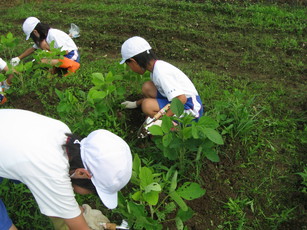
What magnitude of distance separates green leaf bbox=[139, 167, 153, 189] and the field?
75 millimetres

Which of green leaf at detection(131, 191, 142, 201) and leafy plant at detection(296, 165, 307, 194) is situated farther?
leafy plant at detection(296, 165, 307, 194)

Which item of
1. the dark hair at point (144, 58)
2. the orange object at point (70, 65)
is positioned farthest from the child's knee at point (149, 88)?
the orange object at point (70, 65)

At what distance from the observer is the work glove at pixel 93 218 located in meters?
1.74

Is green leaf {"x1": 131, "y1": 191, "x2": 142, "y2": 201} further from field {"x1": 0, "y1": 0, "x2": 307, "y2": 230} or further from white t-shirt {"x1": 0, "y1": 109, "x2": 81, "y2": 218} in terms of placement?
white t-shirt {"x1": 0, "y1": 109, "x2": 81, "y2": 218}

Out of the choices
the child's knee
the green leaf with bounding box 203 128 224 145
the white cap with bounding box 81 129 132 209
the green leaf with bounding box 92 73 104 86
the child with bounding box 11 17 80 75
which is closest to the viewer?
the white cap with bounding box 81 129 132 209

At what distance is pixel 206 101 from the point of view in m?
2.90

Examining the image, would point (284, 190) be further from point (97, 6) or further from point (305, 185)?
point (97, 6)

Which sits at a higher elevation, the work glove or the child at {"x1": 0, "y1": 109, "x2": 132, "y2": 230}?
the child at {"x1": 0, "y1": 109, "x2": 132, "y2": 230}

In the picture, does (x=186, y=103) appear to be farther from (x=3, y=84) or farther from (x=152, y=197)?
(x=3, y=84)

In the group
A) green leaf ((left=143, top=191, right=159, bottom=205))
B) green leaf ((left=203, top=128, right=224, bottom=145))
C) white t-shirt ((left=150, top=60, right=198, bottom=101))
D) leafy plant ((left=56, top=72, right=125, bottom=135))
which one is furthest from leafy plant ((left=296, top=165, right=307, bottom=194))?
leafy plant ((left=56, top=72, right=125, bottom=135))

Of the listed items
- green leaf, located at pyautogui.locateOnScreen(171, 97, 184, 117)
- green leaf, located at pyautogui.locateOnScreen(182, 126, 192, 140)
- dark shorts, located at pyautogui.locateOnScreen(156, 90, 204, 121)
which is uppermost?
green leaf, located at pyautogui.locateOnScreen(171, 97, 184, 117)

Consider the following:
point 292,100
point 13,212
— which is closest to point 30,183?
point 13,212

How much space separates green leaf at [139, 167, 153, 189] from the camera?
59.3 inches

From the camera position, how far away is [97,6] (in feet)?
19.8
